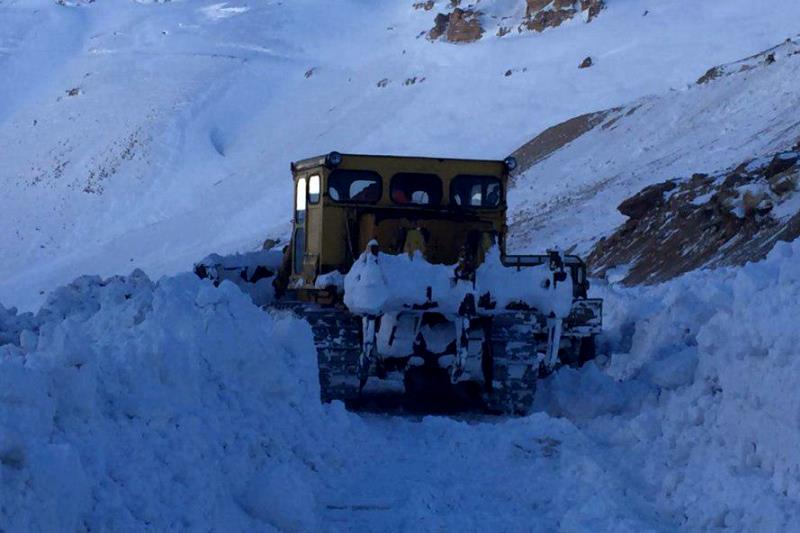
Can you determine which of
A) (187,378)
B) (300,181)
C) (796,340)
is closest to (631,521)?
(796,340)

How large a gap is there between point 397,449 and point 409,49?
75.0 metres

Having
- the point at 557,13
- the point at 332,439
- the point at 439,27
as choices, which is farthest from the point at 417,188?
the point at 439,27

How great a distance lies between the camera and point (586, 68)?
64.1 meters

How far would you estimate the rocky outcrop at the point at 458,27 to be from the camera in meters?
84.4

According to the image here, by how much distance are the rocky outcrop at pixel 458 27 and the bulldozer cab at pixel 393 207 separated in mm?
71702

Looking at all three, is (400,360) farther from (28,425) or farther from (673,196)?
(673,196)

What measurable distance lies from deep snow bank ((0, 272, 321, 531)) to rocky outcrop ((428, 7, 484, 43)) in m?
76.9

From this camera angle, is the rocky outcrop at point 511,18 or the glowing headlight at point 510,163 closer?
the glowing headlight at point 510,163

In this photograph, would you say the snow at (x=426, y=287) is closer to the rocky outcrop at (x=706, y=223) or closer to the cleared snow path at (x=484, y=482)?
the cleared snow path at (x=484, y=482)

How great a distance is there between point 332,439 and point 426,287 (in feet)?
9.59

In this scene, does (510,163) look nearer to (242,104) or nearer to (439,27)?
(242,104)

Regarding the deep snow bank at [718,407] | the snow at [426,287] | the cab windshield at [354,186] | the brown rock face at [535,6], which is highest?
the brown rock face at [535,6]

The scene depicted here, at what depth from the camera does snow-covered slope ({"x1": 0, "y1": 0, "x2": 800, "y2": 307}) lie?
167 feet

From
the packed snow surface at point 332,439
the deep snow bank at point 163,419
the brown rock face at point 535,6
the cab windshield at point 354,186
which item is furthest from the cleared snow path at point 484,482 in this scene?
the brown rock face at point 535,6
